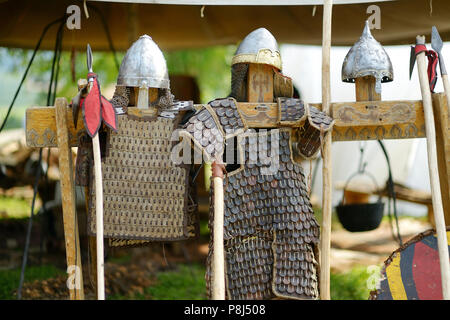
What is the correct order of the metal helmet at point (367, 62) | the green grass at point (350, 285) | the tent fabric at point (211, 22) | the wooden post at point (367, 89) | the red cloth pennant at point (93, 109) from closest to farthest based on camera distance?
the red cloth pennant at point (93, 109) < the metal helmet at point (367, 62) < the wooden post at point (367, 89) < the tent fabric at point (211, 22) < the green grass at point (350, 285)

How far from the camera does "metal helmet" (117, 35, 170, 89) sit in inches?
112

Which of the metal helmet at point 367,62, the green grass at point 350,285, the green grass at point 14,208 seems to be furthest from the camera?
the green grass at point 14,208

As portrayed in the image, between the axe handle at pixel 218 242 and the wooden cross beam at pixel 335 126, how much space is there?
45cm

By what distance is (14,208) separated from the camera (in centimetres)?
898

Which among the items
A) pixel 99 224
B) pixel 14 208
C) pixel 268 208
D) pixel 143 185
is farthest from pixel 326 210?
pixel 14 208

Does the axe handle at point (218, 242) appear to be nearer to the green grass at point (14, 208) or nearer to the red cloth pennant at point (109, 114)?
the red cloth pennant at point (109, 114)

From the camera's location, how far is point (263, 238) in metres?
2.94

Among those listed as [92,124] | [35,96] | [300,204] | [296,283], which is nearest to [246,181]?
[300,204]

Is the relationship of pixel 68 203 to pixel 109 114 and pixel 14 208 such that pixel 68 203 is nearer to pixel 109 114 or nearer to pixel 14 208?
pixel 109 114

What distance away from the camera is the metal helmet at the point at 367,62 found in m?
2.98

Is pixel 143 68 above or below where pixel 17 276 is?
above

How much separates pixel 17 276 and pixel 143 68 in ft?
11.0

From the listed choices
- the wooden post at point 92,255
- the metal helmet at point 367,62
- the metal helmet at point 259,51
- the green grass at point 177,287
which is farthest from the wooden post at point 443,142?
the green grass at point 177,287

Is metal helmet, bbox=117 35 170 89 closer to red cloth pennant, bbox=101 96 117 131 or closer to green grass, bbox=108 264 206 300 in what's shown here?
red cloth pennant, bbox=101 96 117 131
